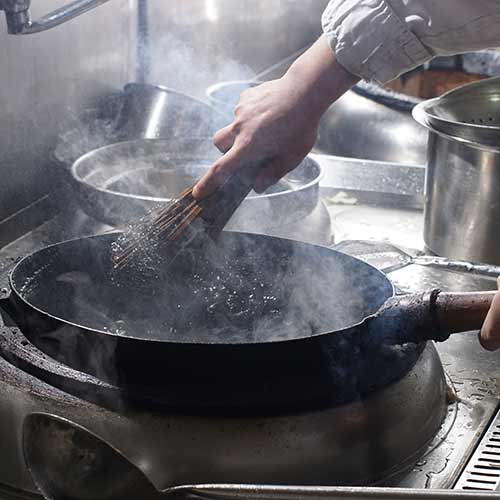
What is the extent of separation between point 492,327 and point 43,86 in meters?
1.27

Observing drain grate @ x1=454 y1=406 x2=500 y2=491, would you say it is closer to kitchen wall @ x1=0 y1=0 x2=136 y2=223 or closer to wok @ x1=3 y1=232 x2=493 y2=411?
wok @ x1=3 y1=232 x2=493 y2=411

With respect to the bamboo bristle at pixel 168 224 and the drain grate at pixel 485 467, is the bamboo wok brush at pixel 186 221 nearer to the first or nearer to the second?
the bamboo bristle at pixel 168 224

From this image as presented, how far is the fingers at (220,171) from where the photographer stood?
142cm

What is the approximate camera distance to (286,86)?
1.46m

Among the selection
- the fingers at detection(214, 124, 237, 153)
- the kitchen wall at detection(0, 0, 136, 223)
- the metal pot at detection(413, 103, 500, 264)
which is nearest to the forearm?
the fingers at detection(214, 124, 237, 153)

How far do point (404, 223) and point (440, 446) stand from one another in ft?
3.37

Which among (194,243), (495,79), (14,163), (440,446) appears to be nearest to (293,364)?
(440,446)

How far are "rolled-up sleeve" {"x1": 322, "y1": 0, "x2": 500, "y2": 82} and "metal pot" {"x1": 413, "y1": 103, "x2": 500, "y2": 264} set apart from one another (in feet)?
1.14

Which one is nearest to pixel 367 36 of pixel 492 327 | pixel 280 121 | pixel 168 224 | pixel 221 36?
pixel 280 121

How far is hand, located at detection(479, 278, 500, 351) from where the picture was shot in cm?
110

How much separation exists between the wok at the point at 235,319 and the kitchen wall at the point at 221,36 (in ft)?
4.20

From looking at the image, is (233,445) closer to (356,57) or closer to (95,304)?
(95,304)

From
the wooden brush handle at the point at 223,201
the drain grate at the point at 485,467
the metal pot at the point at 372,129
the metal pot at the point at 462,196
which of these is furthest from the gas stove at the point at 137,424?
the metal pot at the point at 372,129

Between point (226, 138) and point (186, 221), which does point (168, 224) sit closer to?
point (186, 221)
